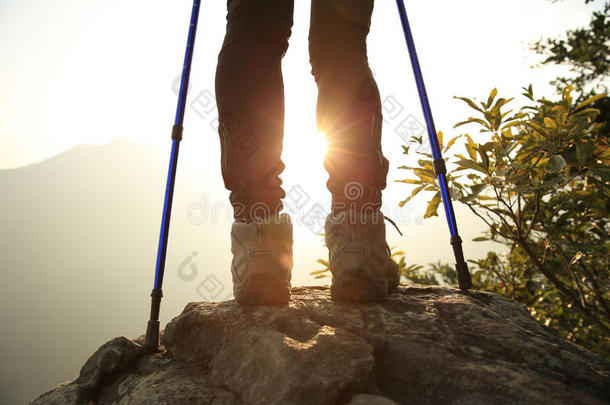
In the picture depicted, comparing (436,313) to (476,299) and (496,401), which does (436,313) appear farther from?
(496,401)

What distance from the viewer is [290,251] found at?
208 cm

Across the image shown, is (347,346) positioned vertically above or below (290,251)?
below

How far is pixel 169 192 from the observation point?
8.04ft

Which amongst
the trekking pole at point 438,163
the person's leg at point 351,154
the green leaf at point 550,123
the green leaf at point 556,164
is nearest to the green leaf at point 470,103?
the trekking pole at point 438,163

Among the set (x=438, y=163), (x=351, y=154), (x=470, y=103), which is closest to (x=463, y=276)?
(x=438, y=163)

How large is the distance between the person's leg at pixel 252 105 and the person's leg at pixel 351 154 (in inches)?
11.1

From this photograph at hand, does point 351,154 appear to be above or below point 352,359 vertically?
above

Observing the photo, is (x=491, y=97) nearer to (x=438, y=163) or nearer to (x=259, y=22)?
(x=438, y=163)

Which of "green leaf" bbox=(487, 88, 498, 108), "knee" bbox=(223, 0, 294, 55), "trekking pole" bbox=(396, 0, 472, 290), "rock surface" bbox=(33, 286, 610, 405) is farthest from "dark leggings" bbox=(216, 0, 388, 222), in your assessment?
"green leaf" bbox=(487, 88, 498, 108)

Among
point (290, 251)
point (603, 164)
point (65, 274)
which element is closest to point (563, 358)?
point (290, 251)

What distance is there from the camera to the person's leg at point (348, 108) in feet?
6.59

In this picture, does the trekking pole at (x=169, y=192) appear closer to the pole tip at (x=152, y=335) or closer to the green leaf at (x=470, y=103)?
the pole tip at (x=152, y=335)

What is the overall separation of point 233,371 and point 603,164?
101 inches

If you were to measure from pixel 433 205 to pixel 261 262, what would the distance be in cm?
144
